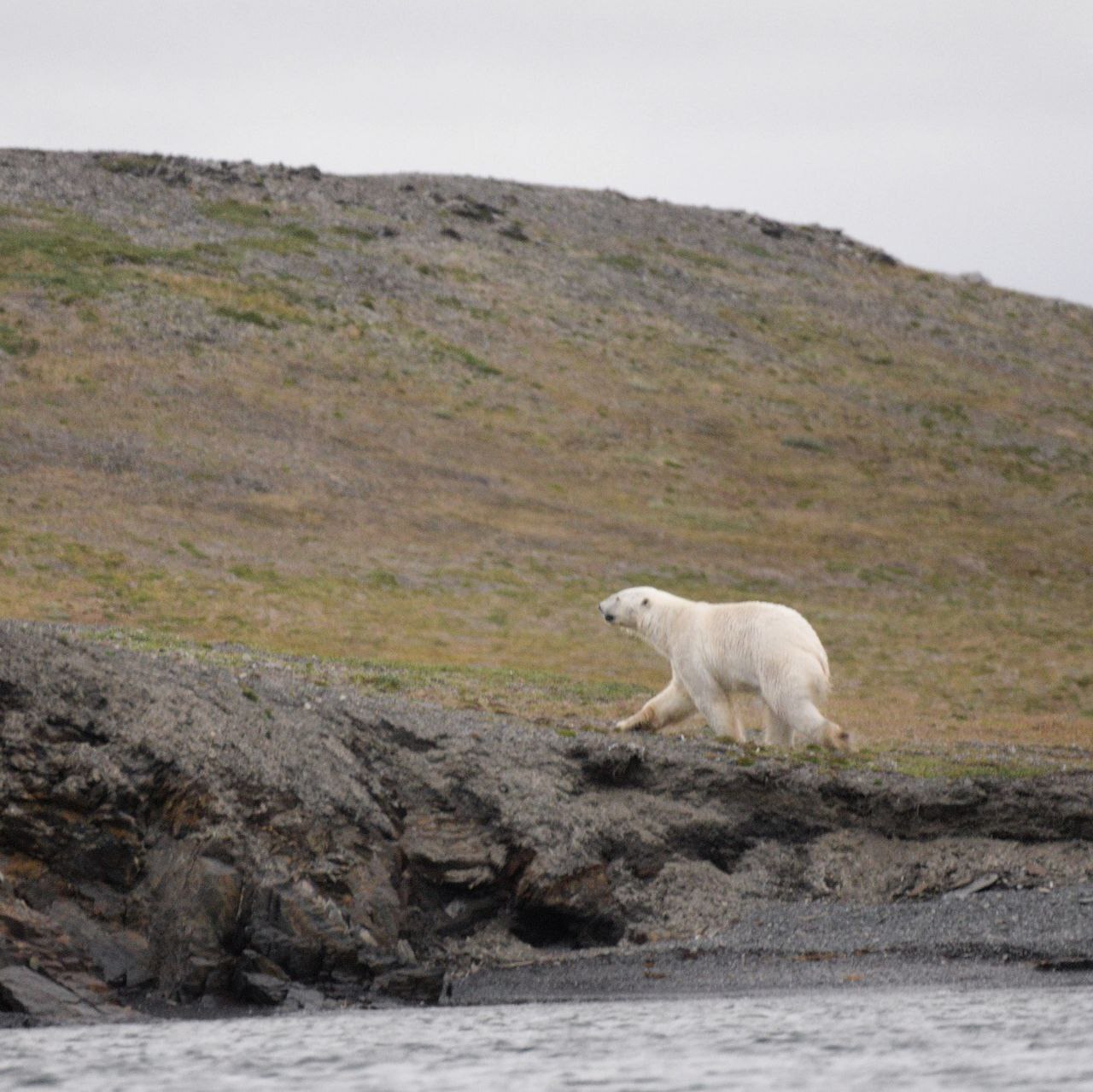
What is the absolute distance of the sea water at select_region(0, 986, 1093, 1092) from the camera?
30.0ft

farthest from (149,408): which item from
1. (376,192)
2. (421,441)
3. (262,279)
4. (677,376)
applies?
(376,192)

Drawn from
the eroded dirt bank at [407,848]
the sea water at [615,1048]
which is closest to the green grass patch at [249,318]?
the eroded dirt bank at [407,848]

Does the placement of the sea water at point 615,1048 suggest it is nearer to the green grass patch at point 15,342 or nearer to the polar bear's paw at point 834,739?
the polar bear's paw at point 834,739

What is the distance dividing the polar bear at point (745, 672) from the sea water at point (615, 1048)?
695cm

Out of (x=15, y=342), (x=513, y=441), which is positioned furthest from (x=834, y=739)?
(x=15, y=342)

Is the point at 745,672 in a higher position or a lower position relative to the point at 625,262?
lower

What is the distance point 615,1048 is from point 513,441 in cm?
5127

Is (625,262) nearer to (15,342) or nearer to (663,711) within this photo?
(15,342)

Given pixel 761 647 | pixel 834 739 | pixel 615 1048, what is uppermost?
pixel 761 647

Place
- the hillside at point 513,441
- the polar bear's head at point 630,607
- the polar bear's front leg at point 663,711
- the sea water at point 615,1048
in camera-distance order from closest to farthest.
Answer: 1. the sea water at point 615,1048
2. the polar bear's front leg at point 663,711
3. the polar bear's head at point 630,607
4. the hillside at point 513,441

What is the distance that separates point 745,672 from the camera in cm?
A: 1908

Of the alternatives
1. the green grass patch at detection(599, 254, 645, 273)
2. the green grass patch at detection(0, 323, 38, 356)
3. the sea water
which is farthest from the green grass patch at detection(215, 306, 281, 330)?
the sea water

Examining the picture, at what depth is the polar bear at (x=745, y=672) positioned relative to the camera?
18469 millimetres

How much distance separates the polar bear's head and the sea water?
10028 millimetres
